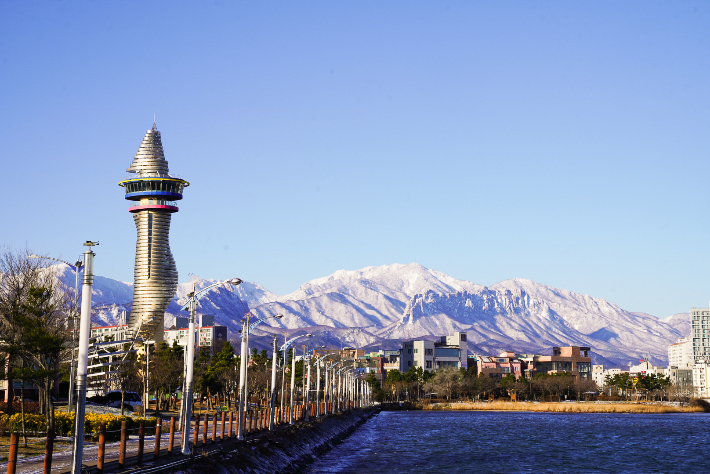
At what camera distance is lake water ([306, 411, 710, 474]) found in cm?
6444

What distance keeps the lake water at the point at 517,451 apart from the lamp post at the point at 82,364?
103 ft

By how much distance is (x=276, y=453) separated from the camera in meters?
51.8

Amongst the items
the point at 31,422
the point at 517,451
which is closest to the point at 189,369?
the point at 31,422

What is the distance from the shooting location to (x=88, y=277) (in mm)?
27750

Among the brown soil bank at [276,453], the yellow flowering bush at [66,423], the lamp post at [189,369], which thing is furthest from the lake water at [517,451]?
the lamp post at [189,369]

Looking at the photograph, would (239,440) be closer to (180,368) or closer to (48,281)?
(48,281)

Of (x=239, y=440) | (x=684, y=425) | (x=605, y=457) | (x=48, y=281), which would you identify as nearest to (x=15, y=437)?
(x=239, y=440)

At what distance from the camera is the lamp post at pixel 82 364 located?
26531mm

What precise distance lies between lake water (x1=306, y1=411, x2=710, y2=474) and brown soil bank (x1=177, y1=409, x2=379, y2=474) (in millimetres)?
1349

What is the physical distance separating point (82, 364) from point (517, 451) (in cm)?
6128

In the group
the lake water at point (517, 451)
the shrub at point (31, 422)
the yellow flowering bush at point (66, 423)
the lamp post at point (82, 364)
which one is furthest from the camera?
the lake water at point (517, 451)

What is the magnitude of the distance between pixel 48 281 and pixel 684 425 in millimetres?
109697

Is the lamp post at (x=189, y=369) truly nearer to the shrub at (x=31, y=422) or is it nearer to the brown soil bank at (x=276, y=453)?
the brown soil bank at (x=276, y=453)

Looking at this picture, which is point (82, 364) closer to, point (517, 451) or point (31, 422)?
point (31, 422)
